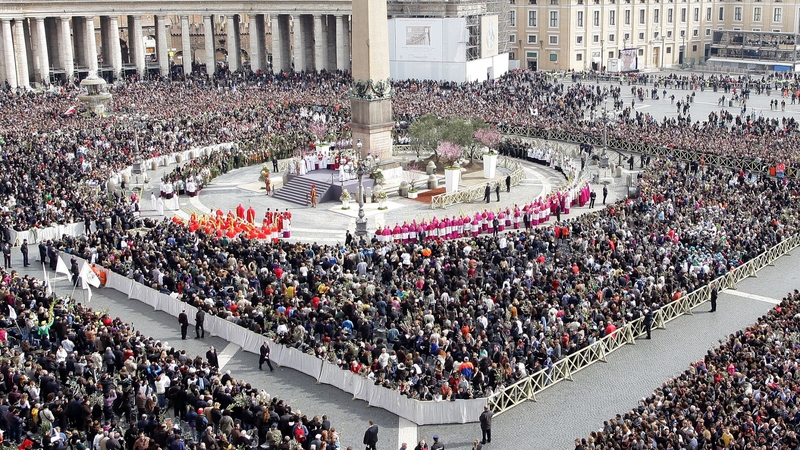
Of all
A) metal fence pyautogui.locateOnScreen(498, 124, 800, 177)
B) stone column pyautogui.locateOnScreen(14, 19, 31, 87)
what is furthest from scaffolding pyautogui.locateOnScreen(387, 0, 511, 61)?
stone column pyautogui.locateOnScreen(14, 19, 31, 87)

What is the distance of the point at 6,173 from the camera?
44656 mm

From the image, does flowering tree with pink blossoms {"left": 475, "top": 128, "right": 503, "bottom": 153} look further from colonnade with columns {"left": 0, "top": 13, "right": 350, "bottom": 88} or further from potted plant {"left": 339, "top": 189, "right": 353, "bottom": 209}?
colonnade with columns {"left": 0, "top": 13, "right": 350, "bottom": 88}

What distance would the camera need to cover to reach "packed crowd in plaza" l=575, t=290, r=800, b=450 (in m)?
19.3

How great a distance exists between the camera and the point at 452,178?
149ft

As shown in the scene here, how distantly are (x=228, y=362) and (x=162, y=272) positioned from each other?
20.3ft

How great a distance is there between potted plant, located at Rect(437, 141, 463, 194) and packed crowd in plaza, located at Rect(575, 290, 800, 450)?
74.0ft

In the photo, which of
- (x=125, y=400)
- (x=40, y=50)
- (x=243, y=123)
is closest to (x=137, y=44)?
(x=40, y=50)

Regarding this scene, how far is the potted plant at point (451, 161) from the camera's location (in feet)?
149

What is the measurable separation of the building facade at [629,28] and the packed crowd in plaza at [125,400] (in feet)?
251

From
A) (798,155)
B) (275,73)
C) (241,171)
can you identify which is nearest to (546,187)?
(798,155)

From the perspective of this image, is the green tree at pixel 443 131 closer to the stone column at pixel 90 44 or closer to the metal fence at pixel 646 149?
the metal fence at pixel 646 149

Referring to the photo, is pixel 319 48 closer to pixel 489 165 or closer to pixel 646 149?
pixel 646 149

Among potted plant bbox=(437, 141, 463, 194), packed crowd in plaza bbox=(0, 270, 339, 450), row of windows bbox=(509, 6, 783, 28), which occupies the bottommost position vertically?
packed crowd in plaza bbox=(0, 270, 339, 450)

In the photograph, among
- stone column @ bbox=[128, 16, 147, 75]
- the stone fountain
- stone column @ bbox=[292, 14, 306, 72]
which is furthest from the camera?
stone column @ bbox=[292, 14, 306, 72]
